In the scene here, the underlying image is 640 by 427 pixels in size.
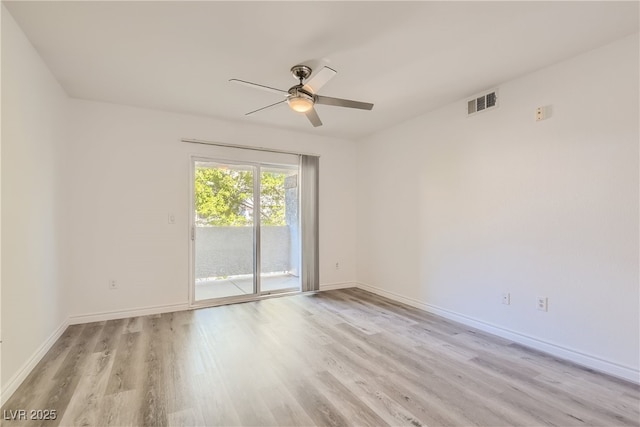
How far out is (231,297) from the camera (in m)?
4.24

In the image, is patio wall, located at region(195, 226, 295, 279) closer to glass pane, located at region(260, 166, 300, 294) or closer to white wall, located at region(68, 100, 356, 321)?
glass pane, located at region(260, 166, 300, 294)

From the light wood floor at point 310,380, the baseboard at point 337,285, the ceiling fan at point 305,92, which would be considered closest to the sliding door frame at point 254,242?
the baseboard at point 337,285

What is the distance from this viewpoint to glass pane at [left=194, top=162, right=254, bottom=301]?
13.4ft

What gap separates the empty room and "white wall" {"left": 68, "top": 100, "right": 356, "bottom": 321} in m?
0.02

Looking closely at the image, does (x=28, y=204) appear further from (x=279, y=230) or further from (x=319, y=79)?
(x=279, y=230)

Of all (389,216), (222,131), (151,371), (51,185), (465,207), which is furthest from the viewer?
(389,216)

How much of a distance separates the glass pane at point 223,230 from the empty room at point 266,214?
0.10 ft

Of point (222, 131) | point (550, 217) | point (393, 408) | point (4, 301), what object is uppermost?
point (222, 131)

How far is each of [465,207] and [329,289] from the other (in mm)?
2546

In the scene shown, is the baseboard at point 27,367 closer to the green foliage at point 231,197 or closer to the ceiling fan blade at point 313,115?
the green foliage at point 231,197

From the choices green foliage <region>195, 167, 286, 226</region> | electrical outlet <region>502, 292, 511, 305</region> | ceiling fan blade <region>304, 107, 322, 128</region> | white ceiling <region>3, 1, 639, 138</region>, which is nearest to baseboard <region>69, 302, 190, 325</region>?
green foliage <region>195, 167, 286, 226</region>

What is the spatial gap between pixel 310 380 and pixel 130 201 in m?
2.96

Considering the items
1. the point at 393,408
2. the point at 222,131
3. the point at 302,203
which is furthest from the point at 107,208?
the point at 393,408

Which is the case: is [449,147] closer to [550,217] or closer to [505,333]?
[550,217]
